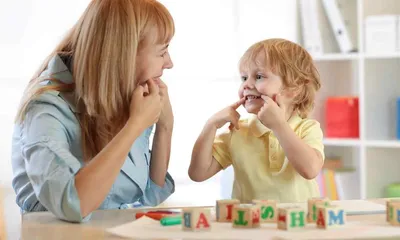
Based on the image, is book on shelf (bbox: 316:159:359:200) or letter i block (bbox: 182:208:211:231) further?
book on shelf (bbox: 316:159:359:200)

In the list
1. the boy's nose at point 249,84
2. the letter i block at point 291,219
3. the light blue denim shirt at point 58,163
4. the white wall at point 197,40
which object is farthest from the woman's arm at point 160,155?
the white wall at point 197,40

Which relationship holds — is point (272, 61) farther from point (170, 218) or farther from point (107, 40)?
point (170, 218)

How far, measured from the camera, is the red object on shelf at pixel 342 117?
154 inches

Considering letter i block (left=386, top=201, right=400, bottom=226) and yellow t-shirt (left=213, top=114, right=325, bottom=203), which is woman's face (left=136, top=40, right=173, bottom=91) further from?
letter i block (left=386, top=201, right=400, bottom=226)

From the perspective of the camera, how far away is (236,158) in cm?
197

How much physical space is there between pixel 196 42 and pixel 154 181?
6.77 feet

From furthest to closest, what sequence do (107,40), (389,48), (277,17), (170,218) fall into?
(277,17) → (389,48) → (107,40) → (170,218)

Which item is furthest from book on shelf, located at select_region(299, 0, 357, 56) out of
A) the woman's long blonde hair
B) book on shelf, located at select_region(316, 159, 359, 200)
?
the woman's long blonde hair

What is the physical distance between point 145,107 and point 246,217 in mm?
426

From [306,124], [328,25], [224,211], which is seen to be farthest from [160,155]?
[328,25]

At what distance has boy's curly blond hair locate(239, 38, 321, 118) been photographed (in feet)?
6.50

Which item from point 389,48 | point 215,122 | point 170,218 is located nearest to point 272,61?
point 215,122

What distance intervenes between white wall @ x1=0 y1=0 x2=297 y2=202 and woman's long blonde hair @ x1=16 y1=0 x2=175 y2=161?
1852mm

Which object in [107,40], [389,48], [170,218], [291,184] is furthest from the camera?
[389,48]
